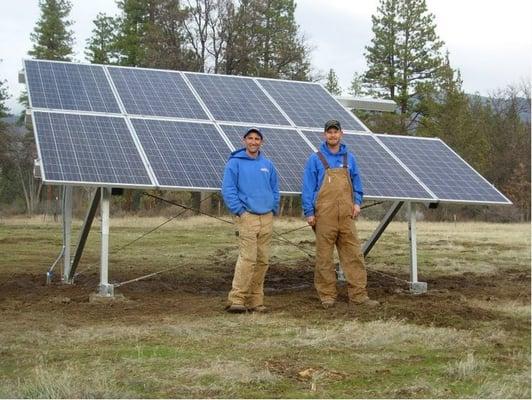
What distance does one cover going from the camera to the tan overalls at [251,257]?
25.2 ft

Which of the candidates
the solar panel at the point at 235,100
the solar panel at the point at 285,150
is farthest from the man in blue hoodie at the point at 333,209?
the solar panel at the point at 235,100

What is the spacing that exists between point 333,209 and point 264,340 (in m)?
2.24

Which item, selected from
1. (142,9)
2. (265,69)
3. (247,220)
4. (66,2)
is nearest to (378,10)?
(265,69)

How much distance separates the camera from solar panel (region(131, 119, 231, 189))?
8180mm

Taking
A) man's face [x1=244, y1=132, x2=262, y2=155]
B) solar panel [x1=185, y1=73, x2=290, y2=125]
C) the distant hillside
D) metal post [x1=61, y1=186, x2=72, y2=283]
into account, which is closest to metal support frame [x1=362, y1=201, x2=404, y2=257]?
solar panel [x1=185, y1=73, x2=290, y2=125]

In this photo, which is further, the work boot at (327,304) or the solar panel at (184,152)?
the solar panel at (184,152)

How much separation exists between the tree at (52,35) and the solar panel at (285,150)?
37.2m

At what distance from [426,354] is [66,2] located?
45.2 metres

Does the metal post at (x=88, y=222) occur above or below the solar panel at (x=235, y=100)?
below

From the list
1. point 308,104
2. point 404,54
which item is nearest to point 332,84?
point 404,54

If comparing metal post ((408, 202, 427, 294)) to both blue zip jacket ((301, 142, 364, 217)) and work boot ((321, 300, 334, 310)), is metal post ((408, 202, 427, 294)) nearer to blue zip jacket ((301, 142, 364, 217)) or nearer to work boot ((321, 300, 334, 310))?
blue zip jacket ((301, 142, 364, 217))

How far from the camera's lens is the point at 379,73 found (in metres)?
41.3

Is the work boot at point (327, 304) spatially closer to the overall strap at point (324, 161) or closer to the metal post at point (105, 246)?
the overall strap at point (324, 161)

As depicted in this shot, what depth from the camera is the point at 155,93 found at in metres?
10.4
